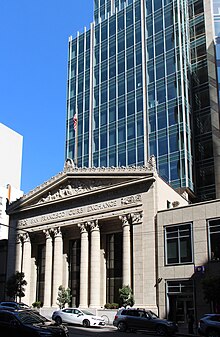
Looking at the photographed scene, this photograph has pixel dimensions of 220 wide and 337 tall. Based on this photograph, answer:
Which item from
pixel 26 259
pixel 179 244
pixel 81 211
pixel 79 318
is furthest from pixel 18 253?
pixel 179 244

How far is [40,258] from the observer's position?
57.3m

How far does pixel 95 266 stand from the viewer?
157ft

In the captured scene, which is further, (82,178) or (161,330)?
(82,178)

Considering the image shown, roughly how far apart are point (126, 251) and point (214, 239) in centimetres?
956

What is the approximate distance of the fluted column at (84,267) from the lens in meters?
47.6

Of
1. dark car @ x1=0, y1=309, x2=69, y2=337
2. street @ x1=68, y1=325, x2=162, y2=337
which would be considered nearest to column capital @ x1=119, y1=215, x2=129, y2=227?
street @ x1=68, y1=325, x2=162, y2=337

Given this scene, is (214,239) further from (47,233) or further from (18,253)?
(18,253)

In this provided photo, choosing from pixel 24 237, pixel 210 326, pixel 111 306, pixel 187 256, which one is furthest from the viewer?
pixel 24 237

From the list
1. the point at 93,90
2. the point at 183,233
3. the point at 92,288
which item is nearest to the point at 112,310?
the point at 92,288

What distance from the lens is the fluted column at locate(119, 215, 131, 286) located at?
4434cm

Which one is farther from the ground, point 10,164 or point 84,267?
point 10,164

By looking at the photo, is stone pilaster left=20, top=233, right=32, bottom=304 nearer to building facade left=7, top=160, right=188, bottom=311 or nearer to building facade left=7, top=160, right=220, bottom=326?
building facade left=7, top=160, right=188, bottom=311

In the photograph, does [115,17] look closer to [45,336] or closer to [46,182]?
[46,182]

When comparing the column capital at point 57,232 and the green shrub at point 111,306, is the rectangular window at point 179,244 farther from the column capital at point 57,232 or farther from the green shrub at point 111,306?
the column capital at point 57,232
